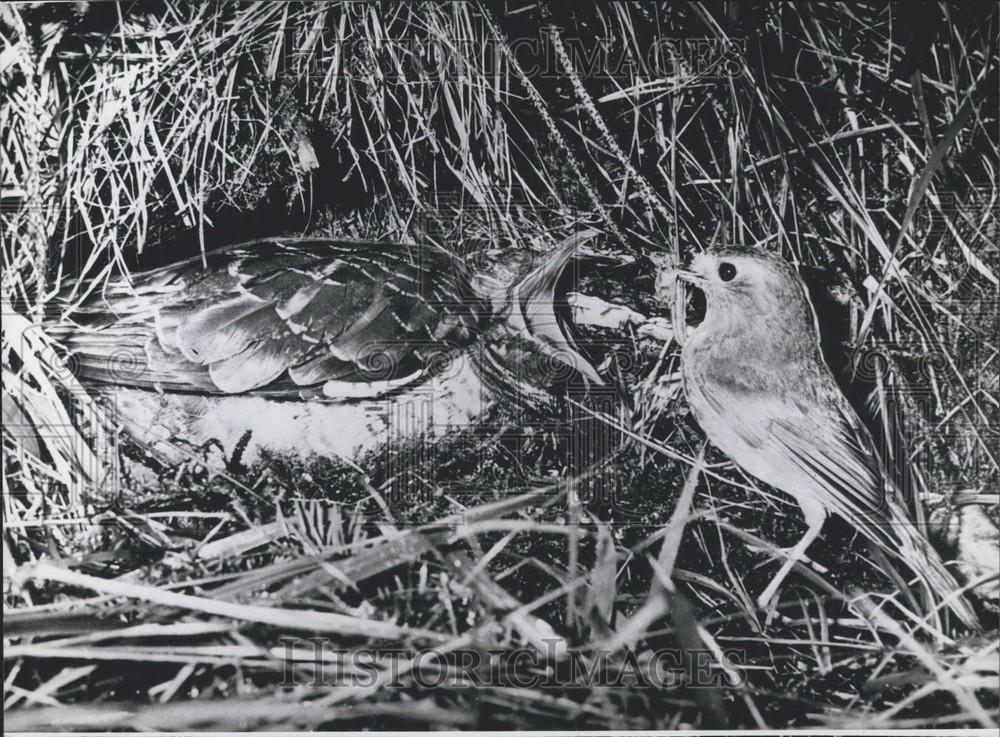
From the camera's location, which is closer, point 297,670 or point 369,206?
point 297,670

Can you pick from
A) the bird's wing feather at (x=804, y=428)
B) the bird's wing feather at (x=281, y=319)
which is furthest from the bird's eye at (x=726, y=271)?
the bird's wing feather at (x=281, y=319)

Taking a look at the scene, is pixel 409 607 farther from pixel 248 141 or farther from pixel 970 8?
pixel 970 8

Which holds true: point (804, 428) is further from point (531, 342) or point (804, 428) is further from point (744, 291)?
point (531, 342)

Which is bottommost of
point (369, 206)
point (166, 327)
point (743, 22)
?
point (166, 327)

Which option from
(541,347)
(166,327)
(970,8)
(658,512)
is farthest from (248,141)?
(970,8)

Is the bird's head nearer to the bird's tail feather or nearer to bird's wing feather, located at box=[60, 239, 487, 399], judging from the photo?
the bird's tail feather

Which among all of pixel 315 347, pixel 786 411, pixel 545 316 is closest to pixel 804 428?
pixel 786 411

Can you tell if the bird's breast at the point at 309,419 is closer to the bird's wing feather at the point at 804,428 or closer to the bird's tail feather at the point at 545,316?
the bird's tail feather at the point at 545,316
